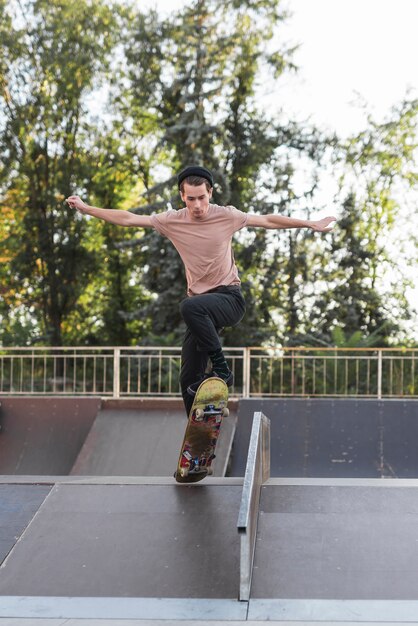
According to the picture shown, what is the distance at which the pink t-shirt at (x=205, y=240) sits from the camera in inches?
227

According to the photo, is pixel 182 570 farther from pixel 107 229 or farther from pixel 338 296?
pixel 107 229

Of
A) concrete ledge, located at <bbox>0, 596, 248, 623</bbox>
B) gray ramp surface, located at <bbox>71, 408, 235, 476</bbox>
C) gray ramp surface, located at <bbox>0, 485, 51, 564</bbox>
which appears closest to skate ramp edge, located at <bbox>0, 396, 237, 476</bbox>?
gray ramp surface, located at <bbox>71, 408, 235, 476</bbox>

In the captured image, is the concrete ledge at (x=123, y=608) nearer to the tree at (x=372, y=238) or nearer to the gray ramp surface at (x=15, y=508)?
the gray ramp surface at (x=15, y=508)

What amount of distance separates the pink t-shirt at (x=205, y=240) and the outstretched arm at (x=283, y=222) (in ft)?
0.26

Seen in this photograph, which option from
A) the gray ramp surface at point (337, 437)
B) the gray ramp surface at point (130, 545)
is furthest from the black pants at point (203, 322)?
the gray ramp surface at point (337, 437)

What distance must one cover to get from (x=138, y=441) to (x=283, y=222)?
297 inches

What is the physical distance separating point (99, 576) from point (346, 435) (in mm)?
9032

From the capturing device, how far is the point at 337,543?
459cm

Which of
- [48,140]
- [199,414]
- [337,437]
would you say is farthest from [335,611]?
[48,140]

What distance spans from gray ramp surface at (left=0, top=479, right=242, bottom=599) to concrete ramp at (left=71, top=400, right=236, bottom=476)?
6.52 m

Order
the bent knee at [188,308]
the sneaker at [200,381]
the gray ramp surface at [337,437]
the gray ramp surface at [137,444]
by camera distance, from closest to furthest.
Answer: the bent knee at [188,308] < the sneaker at [200,381] < the gray ramp surface at [137,444] < the gray ramp surface at [337,437]

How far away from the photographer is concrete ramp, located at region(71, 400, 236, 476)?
11995 mm

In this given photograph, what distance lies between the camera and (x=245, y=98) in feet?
77.2

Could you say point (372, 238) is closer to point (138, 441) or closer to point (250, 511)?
point (138, 441)
